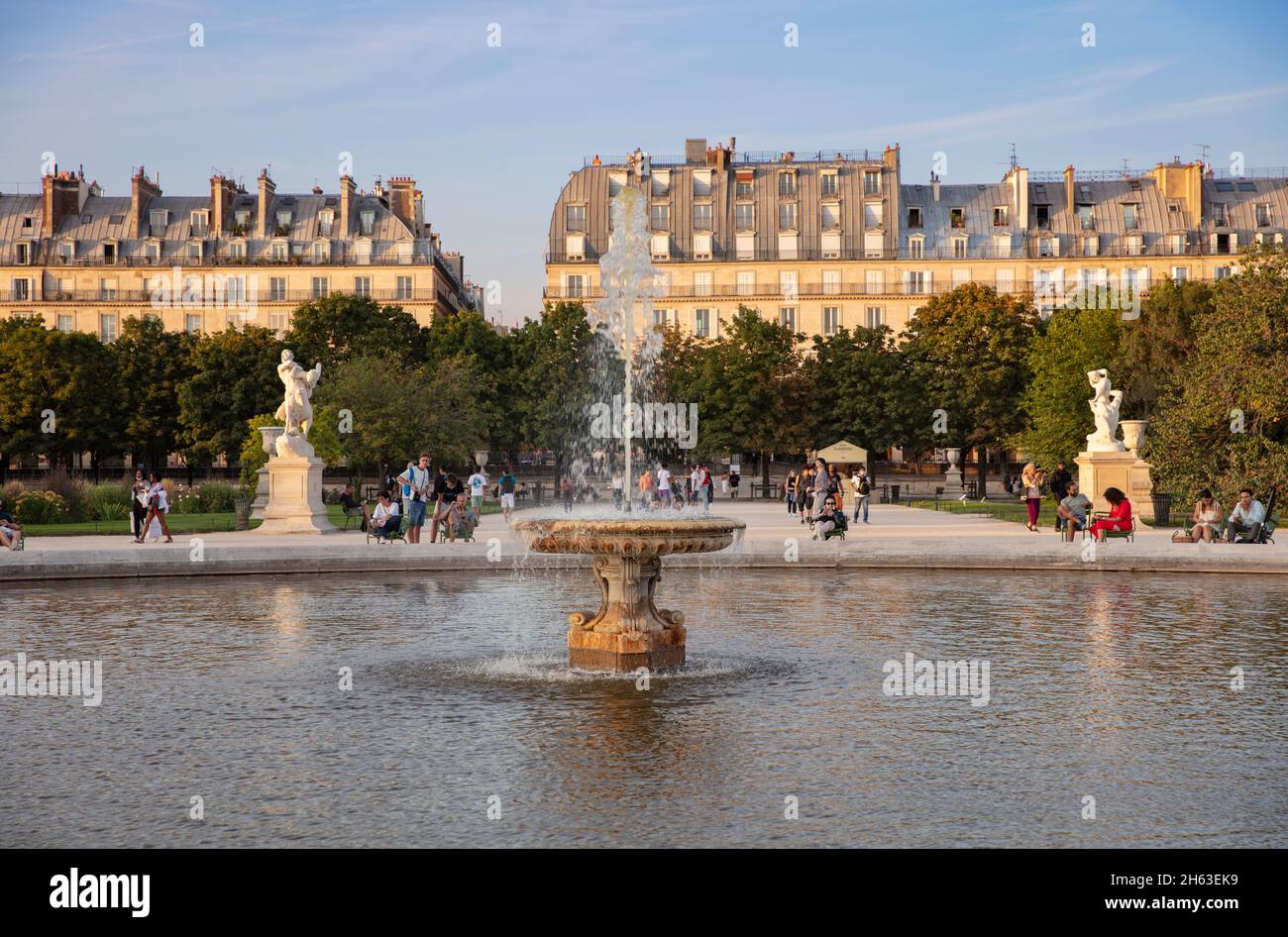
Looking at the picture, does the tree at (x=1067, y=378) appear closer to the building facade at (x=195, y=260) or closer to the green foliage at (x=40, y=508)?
the green foliage at (x=40, y=508)

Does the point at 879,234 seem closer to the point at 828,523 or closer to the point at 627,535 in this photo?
the point at 828,523

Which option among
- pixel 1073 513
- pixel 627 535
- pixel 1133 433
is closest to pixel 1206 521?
pixel 1073 513

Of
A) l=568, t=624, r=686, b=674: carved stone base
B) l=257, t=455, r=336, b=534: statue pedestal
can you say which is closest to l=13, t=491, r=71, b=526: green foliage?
l=257, t=455, r=336, b=534: statue pedestal

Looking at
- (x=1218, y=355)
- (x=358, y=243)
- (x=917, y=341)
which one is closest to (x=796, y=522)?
(x=1218, y=355)

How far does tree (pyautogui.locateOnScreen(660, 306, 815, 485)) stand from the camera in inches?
2461

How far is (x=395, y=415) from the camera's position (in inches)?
1923

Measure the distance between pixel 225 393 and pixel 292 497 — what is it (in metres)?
39.0

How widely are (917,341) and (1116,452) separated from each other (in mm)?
34965

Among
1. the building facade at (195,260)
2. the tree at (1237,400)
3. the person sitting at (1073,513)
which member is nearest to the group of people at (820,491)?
the person sitting at (1073,513)

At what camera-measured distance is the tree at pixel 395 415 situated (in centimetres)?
4753

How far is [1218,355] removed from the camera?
30.2 m

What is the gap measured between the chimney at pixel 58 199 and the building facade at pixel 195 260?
0.24 ft

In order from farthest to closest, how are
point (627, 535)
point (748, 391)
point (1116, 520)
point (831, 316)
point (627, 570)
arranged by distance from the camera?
point (831, 316) → point (748, 391) → point (1116, 520) → point (627, 570) → point (627, 535)

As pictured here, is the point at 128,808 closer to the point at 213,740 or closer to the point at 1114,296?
the point at 213,740
